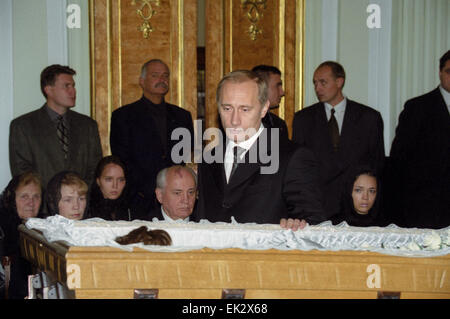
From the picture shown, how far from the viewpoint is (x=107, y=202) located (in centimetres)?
457

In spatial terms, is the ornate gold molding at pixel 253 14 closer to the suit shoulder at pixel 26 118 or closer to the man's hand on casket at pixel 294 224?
the suit shoulder at pixel 26 118

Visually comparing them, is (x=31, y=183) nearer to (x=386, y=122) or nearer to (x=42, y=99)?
(x=42, y=99)

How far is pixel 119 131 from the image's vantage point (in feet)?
16.5

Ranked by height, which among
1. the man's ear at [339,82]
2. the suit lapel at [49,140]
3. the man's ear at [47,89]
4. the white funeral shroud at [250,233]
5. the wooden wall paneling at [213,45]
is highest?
the wooden wall paneling at [213,45]

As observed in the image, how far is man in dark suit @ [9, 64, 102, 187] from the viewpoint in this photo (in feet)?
16.1

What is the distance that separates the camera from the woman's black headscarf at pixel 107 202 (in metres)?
4.50

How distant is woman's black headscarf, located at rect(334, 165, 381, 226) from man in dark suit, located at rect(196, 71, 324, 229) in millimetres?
1719

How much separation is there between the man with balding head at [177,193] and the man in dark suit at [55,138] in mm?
1062

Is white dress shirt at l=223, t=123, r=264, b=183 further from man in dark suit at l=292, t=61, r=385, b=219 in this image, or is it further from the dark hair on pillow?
man in dark suit at l=292, t=61, r=385, b=219

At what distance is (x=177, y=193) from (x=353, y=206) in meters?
1.31

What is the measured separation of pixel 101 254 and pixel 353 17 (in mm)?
4612

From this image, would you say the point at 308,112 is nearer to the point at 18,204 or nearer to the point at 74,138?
Answer: the point at 74,138

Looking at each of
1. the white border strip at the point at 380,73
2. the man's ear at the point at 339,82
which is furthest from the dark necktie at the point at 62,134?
the white border strip at the point at 380,73
